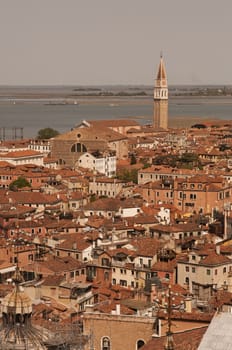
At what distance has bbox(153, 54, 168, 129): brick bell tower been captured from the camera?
63.7 m

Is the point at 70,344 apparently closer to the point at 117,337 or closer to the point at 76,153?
the point at 117,337

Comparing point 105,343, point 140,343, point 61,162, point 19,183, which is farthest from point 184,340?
point 61,162

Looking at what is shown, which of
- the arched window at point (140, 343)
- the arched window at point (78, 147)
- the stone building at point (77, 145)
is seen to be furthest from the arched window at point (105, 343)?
the arched window at point (78, 147)

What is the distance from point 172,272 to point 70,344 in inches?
332

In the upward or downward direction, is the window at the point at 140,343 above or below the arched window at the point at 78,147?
above

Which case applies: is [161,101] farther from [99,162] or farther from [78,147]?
[99,162]

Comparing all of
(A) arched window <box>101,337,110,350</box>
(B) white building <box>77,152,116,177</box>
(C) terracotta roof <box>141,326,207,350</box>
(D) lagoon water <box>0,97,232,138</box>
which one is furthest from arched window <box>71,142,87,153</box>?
(C) terracotta roof <box>141,326,207,350</box>

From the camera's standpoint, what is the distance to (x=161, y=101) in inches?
2527

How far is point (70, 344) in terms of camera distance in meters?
5.25

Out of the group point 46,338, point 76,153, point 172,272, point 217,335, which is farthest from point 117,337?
point 76,153

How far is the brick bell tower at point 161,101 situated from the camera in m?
63.7
